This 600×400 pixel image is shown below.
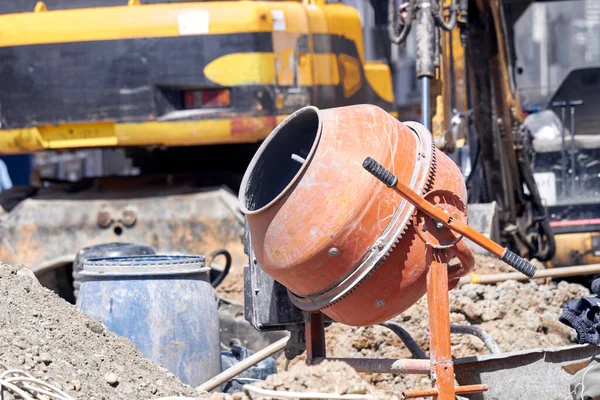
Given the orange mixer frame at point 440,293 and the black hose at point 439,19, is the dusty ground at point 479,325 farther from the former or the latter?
the black hose at point 439,19

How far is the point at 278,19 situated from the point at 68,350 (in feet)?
9.88

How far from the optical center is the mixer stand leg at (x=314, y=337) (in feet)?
11.6

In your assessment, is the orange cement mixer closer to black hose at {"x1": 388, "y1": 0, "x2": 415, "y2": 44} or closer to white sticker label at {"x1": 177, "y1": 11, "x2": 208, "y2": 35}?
black hose at {"x1": 388, "y1": 0, "x2": 415, "y2": 44}

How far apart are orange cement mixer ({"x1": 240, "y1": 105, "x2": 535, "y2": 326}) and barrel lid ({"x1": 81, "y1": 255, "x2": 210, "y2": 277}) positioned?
0.83 meters

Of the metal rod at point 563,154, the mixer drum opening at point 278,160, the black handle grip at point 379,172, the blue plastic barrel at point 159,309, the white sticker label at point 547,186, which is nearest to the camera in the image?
the black handle grip at point 379,172

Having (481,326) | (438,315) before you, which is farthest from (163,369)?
(481,326)

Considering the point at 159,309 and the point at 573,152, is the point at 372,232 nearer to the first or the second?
the point at 159,309

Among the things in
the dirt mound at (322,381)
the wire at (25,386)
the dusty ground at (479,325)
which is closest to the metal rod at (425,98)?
the dusty ground at (479,325)

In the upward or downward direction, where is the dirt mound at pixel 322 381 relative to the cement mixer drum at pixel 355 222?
downward

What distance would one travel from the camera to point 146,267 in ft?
13.4

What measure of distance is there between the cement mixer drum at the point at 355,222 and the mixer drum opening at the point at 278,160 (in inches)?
3.9

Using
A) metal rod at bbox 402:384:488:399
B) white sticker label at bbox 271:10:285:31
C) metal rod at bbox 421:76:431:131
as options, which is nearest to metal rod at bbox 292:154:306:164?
metal rod at bbox 402:384:488:399

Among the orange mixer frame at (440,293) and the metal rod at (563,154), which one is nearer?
the orange mixer frame at (440,293)

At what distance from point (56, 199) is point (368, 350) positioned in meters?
2.74
